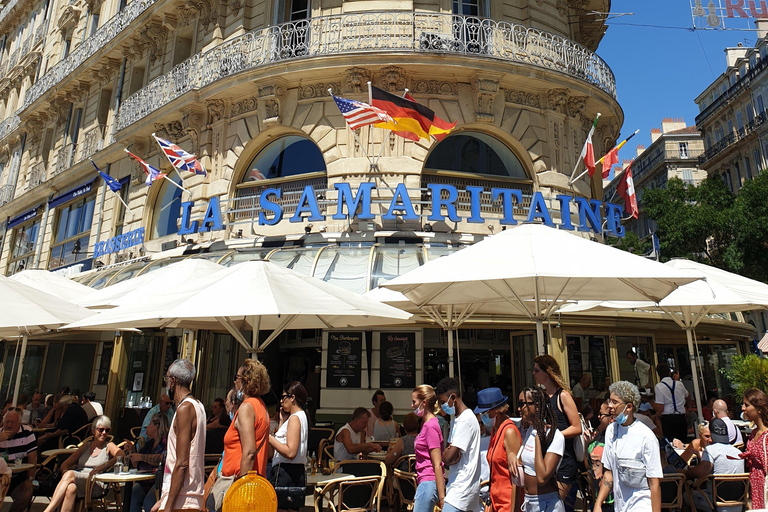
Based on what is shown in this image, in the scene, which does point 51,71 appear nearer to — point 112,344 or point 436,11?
point 112,344

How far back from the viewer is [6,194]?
26.2 metres

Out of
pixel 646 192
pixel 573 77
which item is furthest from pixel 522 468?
pixel 646 192

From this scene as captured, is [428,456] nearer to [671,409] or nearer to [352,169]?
[671,409]

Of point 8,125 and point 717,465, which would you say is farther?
point 8,125

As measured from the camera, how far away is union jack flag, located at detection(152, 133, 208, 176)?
43.0ft

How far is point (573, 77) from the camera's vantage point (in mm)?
13133

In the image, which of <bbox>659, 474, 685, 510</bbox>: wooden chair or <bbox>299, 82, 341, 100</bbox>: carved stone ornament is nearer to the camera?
<bbox>659, 474, 685, 510</bbox>: wooden chair

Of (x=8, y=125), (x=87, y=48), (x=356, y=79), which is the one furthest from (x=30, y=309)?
(x=8, y=125)

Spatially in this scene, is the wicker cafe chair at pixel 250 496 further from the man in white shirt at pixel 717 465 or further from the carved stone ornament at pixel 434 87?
the carved stone ornament at pixel 434 87

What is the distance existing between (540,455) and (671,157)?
165 ft

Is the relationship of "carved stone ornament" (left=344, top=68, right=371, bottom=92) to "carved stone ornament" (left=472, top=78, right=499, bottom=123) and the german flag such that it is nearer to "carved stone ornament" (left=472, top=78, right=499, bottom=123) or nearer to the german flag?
the german flag

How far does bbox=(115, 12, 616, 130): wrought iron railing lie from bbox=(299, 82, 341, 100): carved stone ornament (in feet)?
2.46

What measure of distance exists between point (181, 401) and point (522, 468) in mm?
2557

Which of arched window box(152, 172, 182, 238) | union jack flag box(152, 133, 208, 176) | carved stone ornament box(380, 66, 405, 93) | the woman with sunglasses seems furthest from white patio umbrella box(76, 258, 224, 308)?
arched window box(152, 172, 182, 238)
